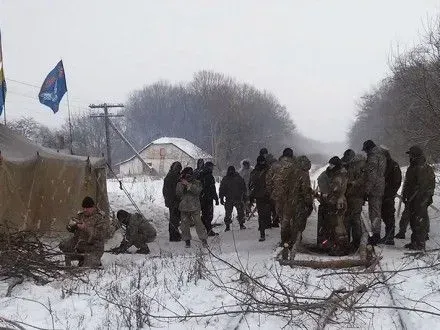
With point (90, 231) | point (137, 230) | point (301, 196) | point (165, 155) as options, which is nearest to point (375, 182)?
point (301, 196)

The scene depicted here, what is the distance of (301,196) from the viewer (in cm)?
827

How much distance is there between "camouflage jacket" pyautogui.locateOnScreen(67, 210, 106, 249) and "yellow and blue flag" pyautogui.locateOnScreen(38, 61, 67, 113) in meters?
7.61

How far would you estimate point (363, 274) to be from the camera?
21.2 ft

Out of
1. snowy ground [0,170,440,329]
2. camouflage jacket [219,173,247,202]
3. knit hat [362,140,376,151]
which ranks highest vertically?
knit hat [362,140,376,151]

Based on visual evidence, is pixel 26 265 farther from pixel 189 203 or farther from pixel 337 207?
pixel 337 207

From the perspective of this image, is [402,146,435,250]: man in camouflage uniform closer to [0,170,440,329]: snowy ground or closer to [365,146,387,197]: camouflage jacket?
[365,146,387,197]: camouflage jacket

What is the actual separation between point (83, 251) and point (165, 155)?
172 feet

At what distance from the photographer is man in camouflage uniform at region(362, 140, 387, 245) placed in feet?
29.4

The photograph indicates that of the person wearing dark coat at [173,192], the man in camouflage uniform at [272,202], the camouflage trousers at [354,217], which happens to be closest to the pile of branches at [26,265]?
the person wearing dark coat at [173,192]

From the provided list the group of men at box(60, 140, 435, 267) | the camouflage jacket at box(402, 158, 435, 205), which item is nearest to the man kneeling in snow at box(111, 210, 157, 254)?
the group of men at box(60, 140, 435, 267)

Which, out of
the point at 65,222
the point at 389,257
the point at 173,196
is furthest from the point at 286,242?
the point at 65,222

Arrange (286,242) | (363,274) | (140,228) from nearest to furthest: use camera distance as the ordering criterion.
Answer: (363,274) < (286,242) < (140,228)

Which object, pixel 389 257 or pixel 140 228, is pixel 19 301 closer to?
pixel 140 228

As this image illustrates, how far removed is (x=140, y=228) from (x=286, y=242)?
2.99 metres
